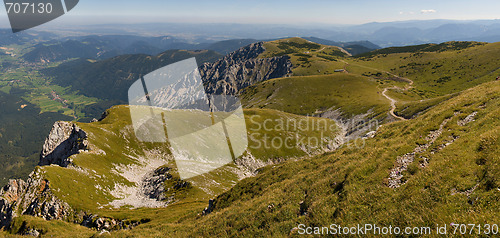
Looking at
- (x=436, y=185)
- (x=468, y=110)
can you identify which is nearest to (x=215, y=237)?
(x=436, y=185)

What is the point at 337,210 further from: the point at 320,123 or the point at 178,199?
the point at 320,123

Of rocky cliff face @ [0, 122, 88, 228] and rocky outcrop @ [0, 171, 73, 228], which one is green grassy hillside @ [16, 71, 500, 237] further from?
rocky outcrop @ [0, 171, 73, 228]

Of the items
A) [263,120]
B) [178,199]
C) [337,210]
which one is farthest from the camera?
[263,120]

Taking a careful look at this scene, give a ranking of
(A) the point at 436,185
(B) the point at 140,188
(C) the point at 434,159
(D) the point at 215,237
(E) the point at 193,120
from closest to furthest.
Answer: (A) the point at 436,185
(C) the point at 434,159
(D) the point at 215,237
(B) the point at 140,188
(E) the point at 193,120
